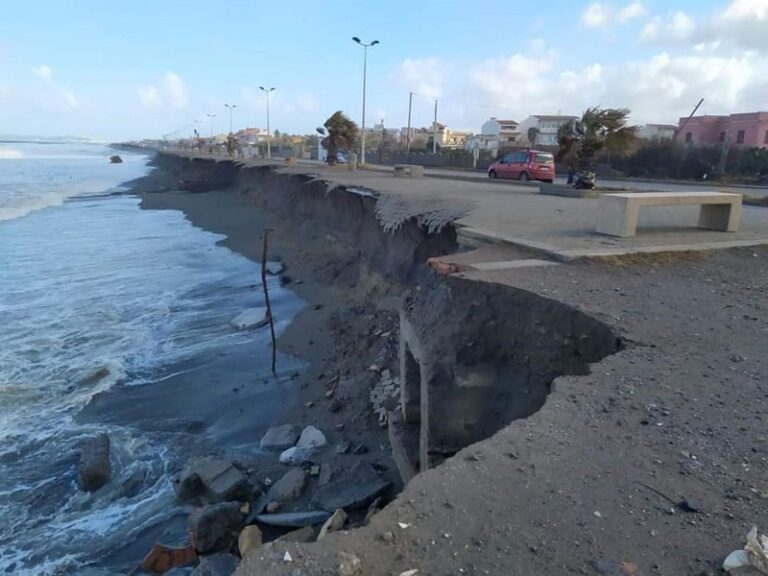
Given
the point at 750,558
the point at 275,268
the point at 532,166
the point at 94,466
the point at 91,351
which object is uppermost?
the point at 532,166

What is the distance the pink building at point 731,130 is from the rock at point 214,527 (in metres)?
45.1

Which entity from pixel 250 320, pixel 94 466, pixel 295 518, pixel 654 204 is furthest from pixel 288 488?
pixel 250 320

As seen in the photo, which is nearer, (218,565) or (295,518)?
(218,565)

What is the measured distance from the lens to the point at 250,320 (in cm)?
1423

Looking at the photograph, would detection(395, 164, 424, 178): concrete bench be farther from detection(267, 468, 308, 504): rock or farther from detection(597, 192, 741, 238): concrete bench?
detection(267, 468, 308, 504): rock

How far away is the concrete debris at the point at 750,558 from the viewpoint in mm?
2564

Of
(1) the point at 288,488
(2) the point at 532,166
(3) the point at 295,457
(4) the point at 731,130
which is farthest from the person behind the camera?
(4) the point at 731,130

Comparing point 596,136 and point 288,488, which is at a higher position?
point 596,136

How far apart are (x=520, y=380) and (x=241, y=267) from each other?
16.2 metres

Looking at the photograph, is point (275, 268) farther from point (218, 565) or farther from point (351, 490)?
point (218, 565)

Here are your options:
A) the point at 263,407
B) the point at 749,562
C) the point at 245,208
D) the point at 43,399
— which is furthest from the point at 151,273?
the point at 749,562

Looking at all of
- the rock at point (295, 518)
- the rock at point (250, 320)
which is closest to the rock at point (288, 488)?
the rock at point (295, 518)

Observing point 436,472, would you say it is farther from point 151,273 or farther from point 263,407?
point 151,273

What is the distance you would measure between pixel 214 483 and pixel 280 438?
169cm
